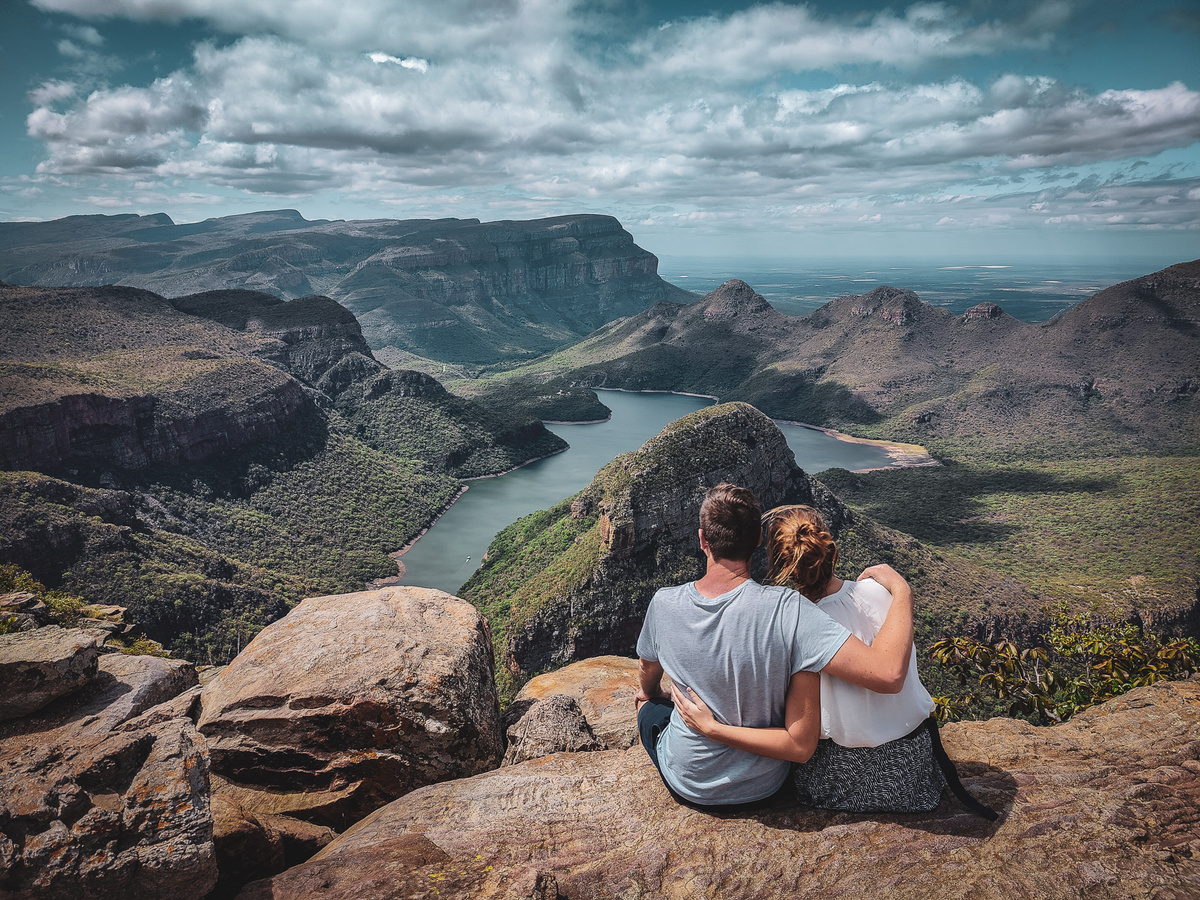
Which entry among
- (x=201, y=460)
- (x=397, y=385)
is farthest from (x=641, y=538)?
(x=397, y=385)

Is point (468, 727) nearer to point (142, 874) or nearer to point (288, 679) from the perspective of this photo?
point (288, 679)

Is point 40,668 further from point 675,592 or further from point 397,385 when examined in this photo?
point 397,385

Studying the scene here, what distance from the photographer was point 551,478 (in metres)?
96.8

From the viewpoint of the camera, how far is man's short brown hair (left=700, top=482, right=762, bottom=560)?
4.76 meters

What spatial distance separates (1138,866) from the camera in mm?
4344

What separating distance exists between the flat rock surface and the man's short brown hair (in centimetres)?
243

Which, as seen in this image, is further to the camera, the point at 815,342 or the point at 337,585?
the point at 815,342

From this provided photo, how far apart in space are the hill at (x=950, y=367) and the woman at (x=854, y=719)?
107m

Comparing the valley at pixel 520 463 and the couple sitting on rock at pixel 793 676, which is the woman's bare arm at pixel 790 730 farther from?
the valley at pixel 520 463

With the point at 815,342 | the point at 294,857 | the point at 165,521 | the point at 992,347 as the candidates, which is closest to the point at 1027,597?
the point at 294,857

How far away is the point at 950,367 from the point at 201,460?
433 feet

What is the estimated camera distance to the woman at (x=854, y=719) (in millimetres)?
4707

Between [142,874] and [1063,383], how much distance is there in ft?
431

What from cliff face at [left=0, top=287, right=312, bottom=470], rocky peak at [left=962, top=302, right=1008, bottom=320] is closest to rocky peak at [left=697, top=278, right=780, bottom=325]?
rocky peak at [left=962, top=302, right=1008, bottom=320]
